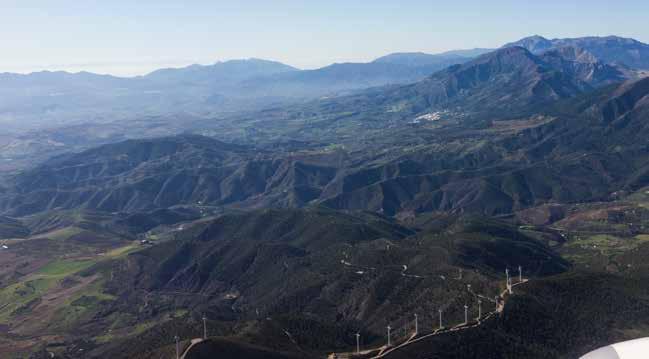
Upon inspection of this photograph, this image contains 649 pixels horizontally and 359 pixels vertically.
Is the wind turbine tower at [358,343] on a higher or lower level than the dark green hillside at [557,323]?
lower

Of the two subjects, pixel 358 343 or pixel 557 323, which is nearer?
pixel 557 323

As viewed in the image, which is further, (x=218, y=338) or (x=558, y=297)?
(x=558, y=297)

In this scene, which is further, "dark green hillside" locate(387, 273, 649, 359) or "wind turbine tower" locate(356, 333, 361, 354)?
"wind turbine tower" locate(356, 333, 361, 354)

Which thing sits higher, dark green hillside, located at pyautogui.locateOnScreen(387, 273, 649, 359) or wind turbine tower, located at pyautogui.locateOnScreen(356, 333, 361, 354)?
dark green hillside, located at pyautogui.locateOnScreen(387, 273, 649, 359)

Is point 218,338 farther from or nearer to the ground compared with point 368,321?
farther from the ground

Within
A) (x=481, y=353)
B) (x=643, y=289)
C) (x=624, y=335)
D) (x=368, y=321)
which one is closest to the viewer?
(x=481, y=353)

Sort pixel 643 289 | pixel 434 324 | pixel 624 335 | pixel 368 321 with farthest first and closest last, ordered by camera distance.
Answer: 1. pixel 368 321
2. pixel 643 289
3. pixel 434 324
4. pixel 624 335

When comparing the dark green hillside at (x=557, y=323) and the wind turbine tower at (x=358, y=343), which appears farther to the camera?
the wind turbine tower at (x=358, y=343)

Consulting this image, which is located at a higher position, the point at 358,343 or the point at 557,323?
the point at 557,323

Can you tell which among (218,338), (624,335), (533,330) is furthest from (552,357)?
(218,338)

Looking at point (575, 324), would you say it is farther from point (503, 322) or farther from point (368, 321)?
point (368, 321)
